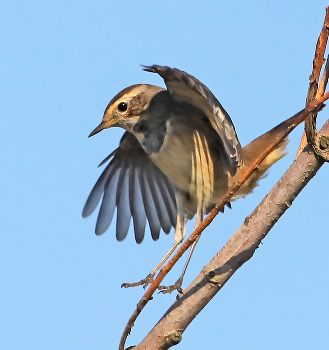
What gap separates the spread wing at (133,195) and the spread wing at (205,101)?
1647mm

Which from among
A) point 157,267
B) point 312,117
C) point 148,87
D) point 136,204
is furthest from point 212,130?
point 312,117

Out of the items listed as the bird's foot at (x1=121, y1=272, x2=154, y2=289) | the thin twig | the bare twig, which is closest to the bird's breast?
the bird's foot at (x1=121, y1=272, x2=154, y2=289)

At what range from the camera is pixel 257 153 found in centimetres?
583

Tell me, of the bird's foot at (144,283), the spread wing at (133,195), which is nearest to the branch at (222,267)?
the bird's foot at (144,283)

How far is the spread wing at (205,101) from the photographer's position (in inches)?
182

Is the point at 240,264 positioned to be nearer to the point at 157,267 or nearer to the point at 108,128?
the point at 157,267

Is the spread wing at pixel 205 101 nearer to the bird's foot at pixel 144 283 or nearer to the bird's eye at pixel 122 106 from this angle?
the bird's eye at pixel 122 106

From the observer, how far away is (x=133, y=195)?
7.50 m

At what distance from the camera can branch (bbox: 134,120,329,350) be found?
140 inches

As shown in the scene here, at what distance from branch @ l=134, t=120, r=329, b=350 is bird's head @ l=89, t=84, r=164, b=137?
262cm

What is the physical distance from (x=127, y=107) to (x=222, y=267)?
2.77m

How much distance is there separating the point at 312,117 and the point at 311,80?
225 millimetres

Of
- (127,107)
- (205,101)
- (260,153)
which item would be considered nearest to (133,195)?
(127,107)

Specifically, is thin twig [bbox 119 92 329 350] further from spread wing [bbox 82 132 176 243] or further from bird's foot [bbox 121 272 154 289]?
spread wing [bbox 82 132 176 243]
